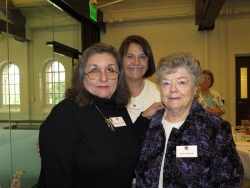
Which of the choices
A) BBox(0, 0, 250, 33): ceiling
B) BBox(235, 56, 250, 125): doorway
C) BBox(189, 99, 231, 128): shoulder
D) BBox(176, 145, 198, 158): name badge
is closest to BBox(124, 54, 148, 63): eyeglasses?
BBox(189, 99, 231, 128): shoulder

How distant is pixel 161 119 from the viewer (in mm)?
1612

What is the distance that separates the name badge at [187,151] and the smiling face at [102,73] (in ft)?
1.71

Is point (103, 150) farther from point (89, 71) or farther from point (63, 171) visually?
point (89, 71)

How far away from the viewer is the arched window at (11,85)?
3.96m

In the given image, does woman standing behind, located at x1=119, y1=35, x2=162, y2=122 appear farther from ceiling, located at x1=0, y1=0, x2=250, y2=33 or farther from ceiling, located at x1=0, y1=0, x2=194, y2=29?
ceiling, located at x1=0, y1=0, x2=250, y2=33

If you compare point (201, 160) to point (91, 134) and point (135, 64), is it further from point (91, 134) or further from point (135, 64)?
point (135, 64)

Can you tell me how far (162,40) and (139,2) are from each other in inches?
48.0

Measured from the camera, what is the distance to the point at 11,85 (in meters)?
4.54

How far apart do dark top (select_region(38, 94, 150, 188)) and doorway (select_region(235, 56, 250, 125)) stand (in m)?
6.17

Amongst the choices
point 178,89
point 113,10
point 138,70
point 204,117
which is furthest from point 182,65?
point 113,10

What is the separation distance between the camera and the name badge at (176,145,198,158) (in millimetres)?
1356

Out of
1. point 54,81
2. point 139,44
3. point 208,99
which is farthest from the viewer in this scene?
point 54,81

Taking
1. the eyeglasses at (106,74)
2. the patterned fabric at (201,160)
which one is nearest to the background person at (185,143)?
the patterned fabric at (201,160)

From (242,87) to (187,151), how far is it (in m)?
6.19
